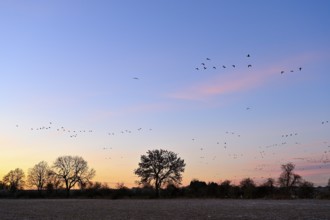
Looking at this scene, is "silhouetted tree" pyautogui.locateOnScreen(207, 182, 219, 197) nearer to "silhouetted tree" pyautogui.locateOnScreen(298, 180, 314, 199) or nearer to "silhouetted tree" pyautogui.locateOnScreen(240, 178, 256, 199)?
"silhouetted tree" pyautogui.locateOnScreen(240, 178, 256, 199)

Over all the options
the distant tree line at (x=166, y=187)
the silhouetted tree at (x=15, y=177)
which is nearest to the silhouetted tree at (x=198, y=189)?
the distant tree line at (x=166, y=187)

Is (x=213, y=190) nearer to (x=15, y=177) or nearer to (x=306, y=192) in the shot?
(x=306, y=192)

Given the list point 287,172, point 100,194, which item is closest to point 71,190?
point 100,194

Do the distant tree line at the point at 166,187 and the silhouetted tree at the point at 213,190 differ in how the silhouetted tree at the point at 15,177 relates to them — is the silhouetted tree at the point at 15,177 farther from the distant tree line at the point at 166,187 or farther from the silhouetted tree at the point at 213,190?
the silhouetted tree at the point at 213,190

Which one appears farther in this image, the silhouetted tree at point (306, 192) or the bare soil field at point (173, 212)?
the silhouetted tree at point (306, 192)

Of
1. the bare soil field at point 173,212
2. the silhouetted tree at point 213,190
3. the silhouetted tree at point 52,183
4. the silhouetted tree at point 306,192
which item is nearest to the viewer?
the bare soil field at point 173,212

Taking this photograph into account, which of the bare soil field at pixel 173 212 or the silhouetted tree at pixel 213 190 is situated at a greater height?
the silhouetted tree at pixel 213 190

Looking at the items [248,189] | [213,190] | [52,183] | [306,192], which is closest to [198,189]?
[213,190]

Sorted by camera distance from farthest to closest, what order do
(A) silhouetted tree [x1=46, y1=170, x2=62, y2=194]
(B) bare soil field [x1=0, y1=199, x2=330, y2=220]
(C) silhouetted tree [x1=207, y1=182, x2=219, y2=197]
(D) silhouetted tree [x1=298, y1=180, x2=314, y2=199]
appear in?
(A) silhouetted tree [x1=46, y1=170, x2=62, y2=194], (C) silhouetted tree [x1=207, y1=182, x2=219, y2=197], (D) silhouetted tree [x1=298, y1=180, x2=314, y2=199], (B) bare soil field [x1=0, y1=199, x2=330, y2=220]

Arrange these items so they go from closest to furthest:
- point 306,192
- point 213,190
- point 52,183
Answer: point 306,192 < point 213,190 < point 52,183

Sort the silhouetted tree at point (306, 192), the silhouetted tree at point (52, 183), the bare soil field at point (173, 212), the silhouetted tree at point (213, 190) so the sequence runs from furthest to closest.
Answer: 1. the silhouetted tree at point (52, 183)
2. the silhouetted tree at point (213, 190)
3. the silhouetted tree at point (306, 192)
4. the bare soil field at point (173, 212)

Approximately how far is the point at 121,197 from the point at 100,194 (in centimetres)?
1026

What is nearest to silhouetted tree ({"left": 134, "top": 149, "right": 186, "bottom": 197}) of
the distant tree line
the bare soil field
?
the distant tree line

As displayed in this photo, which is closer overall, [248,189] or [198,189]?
[248,189]
